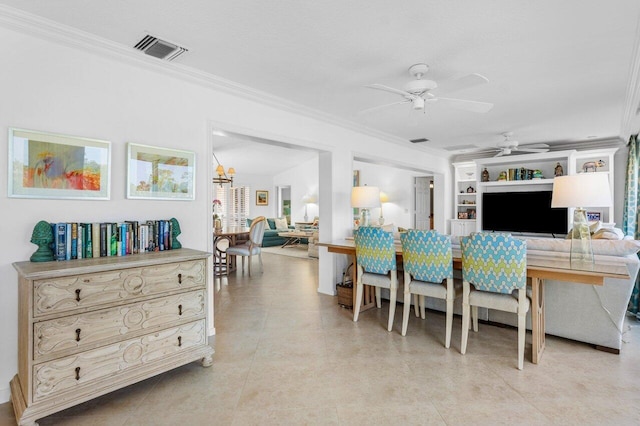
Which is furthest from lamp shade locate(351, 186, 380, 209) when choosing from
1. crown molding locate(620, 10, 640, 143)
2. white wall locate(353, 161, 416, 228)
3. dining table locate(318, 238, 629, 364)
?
white wall locate(353, 161, 416, 228)

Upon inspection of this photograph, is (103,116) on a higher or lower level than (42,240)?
higher

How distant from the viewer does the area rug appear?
8023 millimetres

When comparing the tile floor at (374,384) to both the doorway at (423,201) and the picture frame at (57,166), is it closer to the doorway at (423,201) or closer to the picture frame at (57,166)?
the picture frame at (57,166)

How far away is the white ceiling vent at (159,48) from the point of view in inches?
92.8

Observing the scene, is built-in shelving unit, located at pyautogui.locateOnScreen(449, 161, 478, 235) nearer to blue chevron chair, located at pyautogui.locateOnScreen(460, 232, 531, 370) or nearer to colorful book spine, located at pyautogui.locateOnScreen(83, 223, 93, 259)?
blue chevron chair, located at pyautogui.locateOnScreen(460, 232, 531, 370)

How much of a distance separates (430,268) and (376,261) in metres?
0.56

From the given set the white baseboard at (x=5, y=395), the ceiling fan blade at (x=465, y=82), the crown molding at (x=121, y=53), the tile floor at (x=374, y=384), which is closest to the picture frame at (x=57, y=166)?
the crown molding at (x=121, y=53)

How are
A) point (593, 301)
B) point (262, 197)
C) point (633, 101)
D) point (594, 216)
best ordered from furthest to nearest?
point (262, 197)
point (594, 216)
point (633, 101)
point (593, 301)

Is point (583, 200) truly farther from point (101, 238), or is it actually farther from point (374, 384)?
point (101, 238)

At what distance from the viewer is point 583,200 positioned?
8.93ft

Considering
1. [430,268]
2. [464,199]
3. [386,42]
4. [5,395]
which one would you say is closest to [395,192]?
[464,199]

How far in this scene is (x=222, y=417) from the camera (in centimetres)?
Answer: 189

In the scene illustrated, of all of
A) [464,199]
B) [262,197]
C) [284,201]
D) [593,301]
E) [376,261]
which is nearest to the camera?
[593,301]

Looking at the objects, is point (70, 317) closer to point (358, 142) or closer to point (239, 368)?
point (239, 368)
